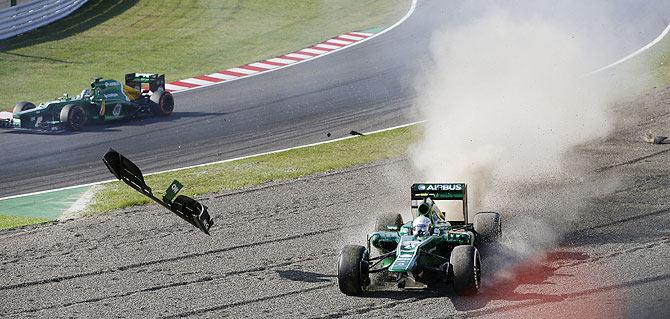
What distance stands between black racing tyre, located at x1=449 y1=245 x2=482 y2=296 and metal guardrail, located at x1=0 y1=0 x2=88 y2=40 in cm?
2569

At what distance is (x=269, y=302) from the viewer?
14977mm

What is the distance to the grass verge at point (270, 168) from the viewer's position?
2180cm

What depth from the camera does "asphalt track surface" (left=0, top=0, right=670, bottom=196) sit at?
81.9 feet

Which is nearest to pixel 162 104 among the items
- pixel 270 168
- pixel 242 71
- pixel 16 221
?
pixel 242 71

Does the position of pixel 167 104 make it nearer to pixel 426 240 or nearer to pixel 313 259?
pixel 313 259

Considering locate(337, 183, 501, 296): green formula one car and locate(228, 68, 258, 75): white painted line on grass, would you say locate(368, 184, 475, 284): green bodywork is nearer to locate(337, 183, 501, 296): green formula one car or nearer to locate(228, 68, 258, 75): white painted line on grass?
locate(337, 183, 501, 296): green formula one car

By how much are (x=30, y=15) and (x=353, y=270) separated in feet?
85.1

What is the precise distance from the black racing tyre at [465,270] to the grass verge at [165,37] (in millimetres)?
19429

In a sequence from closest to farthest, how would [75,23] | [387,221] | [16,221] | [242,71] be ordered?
[387,221]
[16,221]
[242,71]
[75,23]

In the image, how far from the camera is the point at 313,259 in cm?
1688

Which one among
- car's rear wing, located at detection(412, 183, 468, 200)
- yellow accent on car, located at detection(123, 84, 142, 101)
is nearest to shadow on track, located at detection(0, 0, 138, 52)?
yellow accent on car, located at detection(123, 84, 142, 101)

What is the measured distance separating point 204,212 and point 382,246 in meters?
2.59

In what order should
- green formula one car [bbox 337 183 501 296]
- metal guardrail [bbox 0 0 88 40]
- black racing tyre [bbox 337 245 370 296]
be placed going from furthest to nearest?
1. metal guardrail [bbox 0 0 88 40]
2. black racing tyre [bbox 337 245 370 296]
3. green formula one car [bbox 337 183 501 296]

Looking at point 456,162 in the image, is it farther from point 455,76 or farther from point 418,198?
point 455,76
